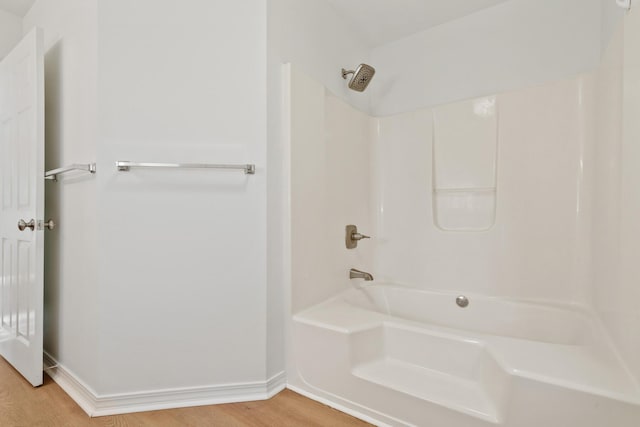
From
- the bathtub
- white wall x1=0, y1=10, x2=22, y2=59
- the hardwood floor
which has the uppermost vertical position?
white wall x1=0, y1=10, x2=22, y2=59

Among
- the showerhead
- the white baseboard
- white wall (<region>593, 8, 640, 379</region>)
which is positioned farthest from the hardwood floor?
the showerhead

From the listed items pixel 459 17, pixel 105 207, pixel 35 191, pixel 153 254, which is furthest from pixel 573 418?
pixel 35 191

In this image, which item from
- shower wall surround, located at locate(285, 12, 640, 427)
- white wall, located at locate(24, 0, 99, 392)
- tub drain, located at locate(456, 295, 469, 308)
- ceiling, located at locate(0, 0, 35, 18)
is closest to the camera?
shower wall surround, located at locate(285, 12, 640, 427)

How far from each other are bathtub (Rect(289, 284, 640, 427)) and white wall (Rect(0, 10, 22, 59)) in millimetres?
2675

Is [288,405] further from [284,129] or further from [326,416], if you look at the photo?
[284,129]

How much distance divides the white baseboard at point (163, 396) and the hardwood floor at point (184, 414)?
0.09ft

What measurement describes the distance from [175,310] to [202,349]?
0.23m

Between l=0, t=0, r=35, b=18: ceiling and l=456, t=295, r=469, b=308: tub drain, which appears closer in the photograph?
l=456, t=295, r=469, b=308: tub drain

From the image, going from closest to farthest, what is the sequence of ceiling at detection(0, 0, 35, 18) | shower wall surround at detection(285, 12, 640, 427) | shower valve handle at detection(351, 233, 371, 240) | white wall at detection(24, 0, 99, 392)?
shower wall surround at detection(285, 12, 640, 427) → white wall at detection(24, 0, 99, 392) → ceiling at detection(0, 0, 35, 18) → shower valve handle at detection(351, 233, 371, 240)

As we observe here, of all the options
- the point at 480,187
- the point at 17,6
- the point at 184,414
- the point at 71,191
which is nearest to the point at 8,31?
the point at 17,6

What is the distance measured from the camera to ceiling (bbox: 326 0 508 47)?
2.07 meters

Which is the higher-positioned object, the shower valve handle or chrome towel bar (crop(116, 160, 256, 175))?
chrome towel bar (crop(116, 160, 256, 175))

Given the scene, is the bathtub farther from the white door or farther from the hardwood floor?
the white door

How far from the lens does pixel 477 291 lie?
6.64 feet
